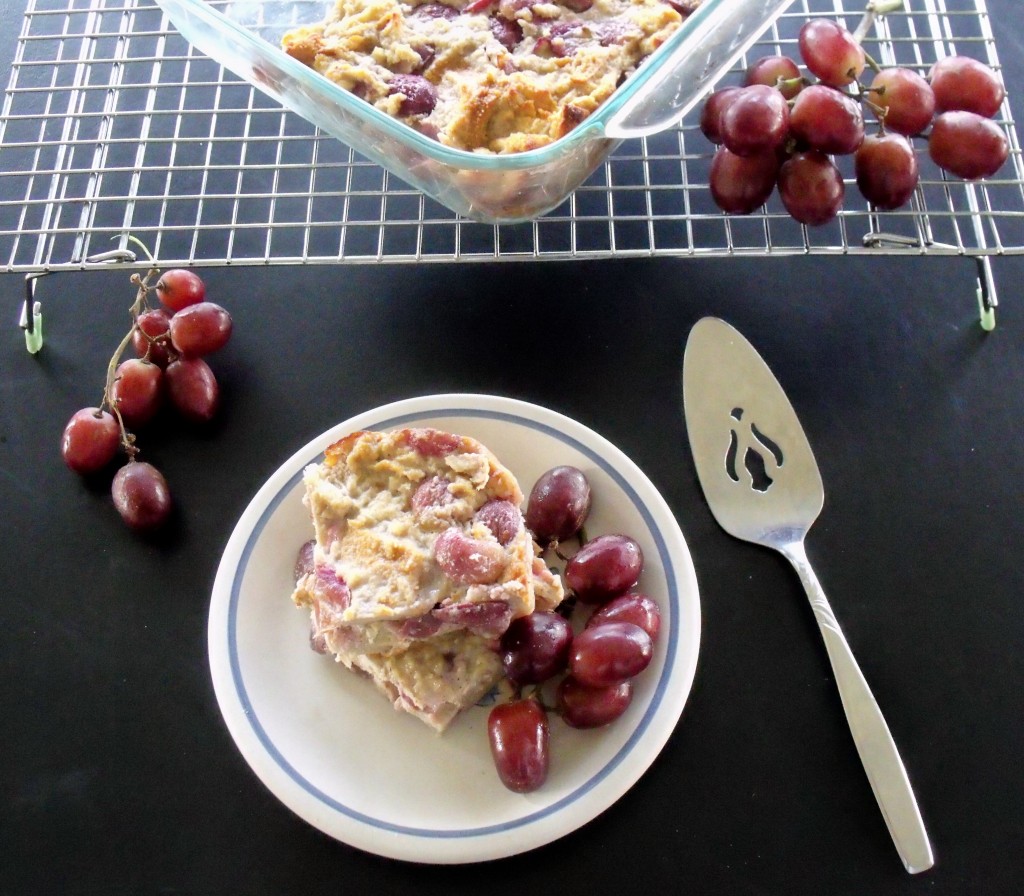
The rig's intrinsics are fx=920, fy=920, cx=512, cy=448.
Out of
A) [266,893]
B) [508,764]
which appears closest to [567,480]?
[508,764]

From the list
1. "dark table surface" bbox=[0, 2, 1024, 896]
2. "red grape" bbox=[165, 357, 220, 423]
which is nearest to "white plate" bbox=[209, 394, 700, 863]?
"dark table surface" bbox=[0, 2, 1024, 896]

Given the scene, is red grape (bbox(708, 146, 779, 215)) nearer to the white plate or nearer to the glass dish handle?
the glass dish handle

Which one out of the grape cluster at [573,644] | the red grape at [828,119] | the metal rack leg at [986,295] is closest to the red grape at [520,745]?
the grape cluster at [573,644]

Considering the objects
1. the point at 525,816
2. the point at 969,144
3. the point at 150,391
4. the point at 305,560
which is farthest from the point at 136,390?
the point at 969,144

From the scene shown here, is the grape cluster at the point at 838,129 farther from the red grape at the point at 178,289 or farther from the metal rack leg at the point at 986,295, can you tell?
the red grape at the point at 178,289

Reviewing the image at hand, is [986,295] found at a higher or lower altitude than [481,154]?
lower

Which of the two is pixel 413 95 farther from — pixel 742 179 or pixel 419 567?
pixel 419 567

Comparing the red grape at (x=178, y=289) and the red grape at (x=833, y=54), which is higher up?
the red grape at (x=833, y=54)
